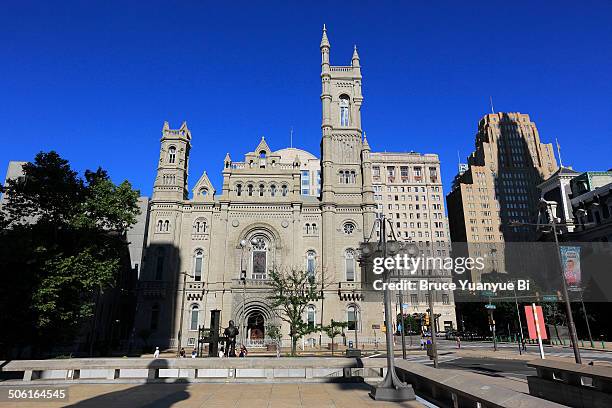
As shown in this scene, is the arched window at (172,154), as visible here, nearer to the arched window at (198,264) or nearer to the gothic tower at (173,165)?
the gothic tower at (173,165)

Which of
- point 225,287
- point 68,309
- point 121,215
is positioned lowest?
point 68,309

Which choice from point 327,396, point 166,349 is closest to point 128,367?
point 327,396

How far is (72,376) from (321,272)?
117 ft

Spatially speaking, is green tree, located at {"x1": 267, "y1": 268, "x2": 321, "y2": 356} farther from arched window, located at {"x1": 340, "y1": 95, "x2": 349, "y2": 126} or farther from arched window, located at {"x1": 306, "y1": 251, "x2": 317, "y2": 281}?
arched window, located at {"x1": 340, "y1": 95, "x2": 349, "y2": 126}

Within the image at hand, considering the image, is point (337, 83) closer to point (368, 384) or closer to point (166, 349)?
point (166, 349)

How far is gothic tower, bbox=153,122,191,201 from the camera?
51250 millimetres

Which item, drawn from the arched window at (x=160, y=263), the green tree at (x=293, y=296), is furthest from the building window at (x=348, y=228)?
the arched window at (x=160, y=263)

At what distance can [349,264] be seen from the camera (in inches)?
1972

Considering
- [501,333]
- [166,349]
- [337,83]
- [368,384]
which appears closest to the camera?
[368,384]

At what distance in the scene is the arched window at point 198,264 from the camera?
49281 millimetres

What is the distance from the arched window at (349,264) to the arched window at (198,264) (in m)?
18.3

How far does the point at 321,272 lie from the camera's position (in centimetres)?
4947

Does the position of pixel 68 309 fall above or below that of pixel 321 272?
below

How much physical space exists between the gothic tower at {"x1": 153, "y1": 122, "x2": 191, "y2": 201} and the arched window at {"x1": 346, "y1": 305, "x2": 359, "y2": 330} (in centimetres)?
2595
